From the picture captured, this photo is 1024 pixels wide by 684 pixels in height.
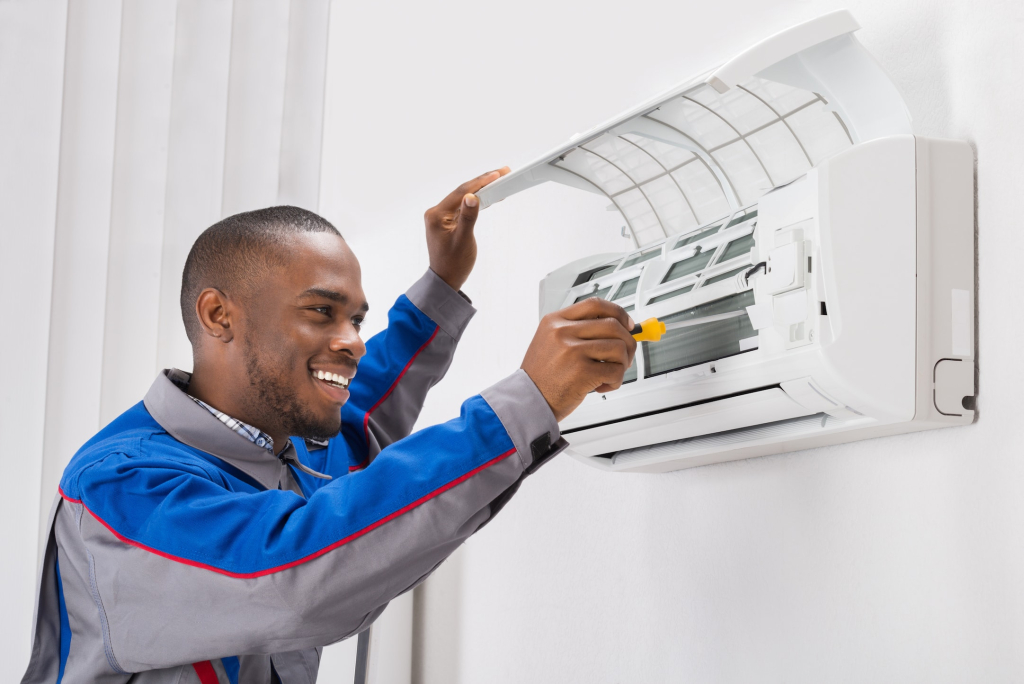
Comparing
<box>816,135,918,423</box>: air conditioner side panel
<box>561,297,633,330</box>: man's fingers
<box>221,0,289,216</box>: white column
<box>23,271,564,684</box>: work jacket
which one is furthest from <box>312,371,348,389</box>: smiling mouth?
<box>221,0,289,216</box>: white column

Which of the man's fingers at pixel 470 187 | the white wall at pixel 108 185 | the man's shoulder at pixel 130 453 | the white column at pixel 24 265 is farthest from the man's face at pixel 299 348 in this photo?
the white column at pixel 24 265

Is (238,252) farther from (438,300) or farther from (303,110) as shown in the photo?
(303,110)

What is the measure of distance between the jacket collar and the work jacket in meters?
0.06

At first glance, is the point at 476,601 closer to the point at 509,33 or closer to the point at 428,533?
the point at 428,533

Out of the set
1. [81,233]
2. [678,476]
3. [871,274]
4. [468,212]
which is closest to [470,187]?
[468,212]

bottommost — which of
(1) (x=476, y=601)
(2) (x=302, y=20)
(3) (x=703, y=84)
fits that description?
(1) (x=476, y=601)

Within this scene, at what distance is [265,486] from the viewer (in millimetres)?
1223

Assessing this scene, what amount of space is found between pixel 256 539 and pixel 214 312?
478mm

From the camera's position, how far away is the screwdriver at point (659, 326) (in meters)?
1.00

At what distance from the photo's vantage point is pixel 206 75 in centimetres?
239

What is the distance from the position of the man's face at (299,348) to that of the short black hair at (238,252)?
33 millimetres

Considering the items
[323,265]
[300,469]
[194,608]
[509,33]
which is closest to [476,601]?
[300,469]

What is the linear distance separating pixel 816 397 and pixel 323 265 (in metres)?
0.69

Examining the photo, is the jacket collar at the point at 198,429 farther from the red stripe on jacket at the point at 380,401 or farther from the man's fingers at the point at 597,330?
the man's fingers at the point at 597,330
